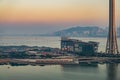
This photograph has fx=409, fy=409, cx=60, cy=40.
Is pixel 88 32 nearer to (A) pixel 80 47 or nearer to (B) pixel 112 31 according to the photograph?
(B) pixel 112 31

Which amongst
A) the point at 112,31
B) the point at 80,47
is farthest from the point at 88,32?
the point at 80,47

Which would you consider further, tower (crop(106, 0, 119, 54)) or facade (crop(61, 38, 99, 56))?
tower (crop(106, 0, 119, 54))

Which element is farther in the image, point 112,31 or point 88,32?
point 88,32

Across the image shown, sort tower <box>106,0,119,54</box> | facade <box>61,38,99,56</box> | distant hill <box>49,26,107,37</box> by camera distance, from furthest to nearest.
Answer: distant hill <box>49,26,107,37</box> → tower <box>106,0,119,54</box> → facade <box>61,38,99,56</box>

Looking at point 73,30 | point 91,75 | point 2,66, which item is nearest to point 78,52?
point 2,66

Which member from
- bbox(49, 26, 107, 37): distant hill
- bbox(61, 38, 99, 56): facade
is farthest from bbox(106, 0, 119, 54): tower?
bbox(49, 26, 107, 37): distant hill

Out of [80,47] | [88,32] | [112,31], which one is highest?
[88,32]

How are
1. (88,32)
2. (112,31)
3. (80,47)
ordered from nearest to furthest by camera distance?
1. (80,47)
2. (112,31)
3. (88,32)

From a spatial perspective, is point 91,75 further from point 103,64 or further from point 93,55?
point 93,55

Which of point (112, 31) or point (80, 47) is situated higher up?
point (112, 31)

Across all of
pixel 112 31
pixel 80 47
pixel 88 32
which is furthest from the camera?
pixel 88 32

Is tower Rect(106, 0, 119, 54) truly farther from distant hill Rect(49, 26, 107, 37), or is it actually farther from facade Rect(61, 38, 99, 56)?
distant hill Rect(49, 26, 107, 37)
